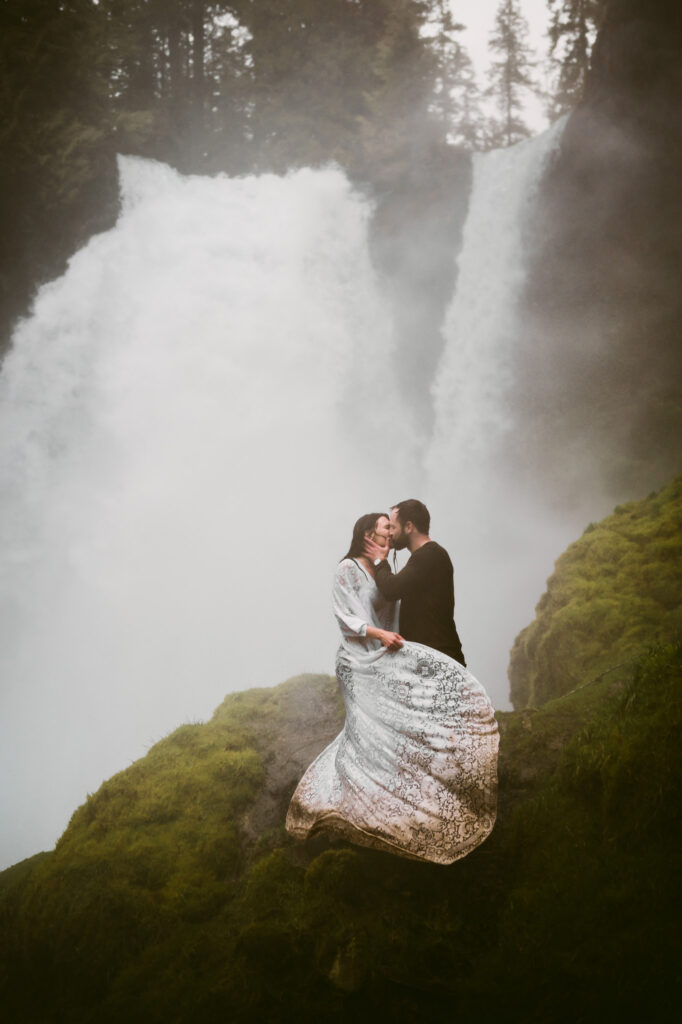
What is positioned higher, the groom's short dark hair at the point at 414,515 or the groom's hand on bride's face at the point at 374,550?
the groom's short dark hair at the point at 414,515

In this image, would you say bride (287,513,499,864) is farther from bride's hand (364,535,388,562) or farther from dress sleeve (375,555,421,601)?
dress sleeve (375,555,421,601)

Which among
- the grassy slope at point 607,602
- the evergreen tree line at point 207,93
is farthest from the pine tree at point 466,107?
the grassy slope at point 607,602

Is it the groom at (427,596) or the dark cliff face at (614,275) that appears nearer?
the groom at (427,596)

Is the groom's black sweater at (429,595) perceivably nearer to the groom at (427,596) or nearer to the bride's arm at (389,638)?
the groom at (427,596)

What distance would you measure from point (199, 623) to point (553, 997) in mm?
20968

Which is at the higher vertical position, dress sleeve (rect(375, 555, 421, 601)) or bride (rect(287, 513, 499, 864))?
dress sleeve (rect(375, 555, 421, 601))

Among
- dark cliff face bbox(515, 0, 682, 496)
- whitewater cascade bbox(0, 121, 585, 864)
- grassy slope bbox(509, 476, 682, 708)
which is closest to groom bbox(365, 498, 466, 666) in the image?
grassy slope bbox(509, 476, 682, 708)

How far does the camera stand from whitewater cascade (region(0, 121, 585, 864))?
1866 centimetres

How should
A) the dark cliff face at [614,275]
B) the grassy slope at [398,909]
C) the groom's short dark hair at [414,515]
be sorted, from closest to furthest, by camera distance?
the grassy slope at [398,909], the groom's short dark hair at [414,515], the dark cliff face at [614,275]

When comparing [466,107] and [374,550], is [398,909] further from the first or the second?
[466,107]

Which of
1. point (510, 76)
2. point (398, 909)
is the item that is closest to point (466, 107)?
point (510, 76)

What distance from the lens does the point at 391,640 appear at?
3.60 metres

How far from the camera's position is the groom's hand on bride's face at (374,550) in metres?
4.14

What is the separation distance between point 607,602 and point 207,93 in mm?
26660
